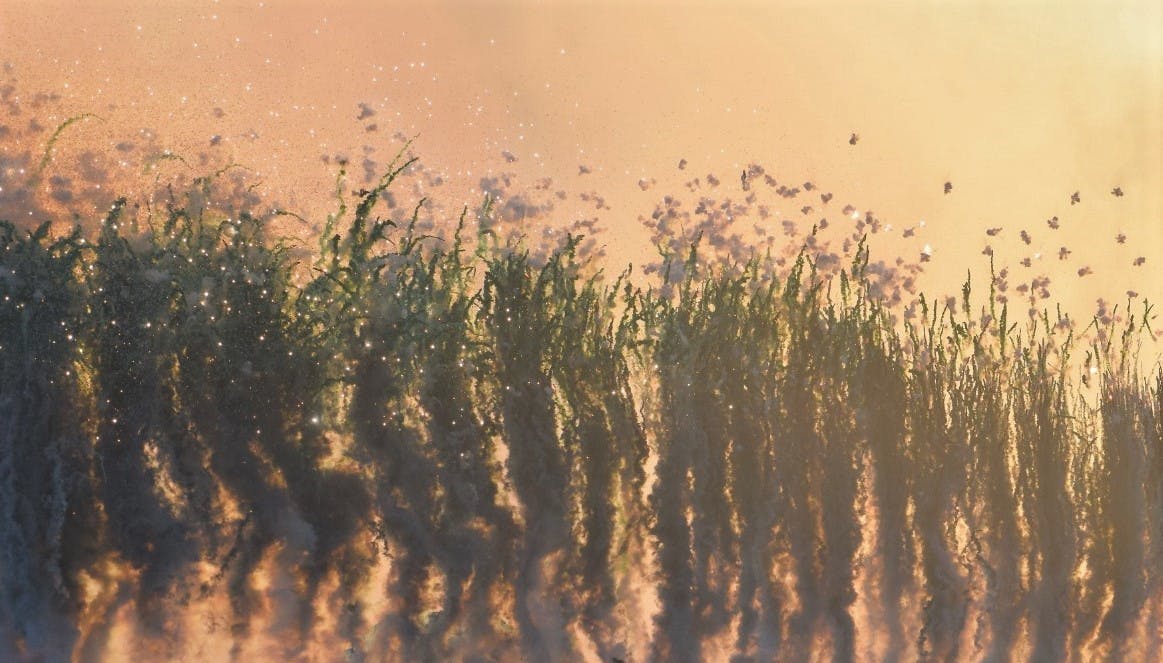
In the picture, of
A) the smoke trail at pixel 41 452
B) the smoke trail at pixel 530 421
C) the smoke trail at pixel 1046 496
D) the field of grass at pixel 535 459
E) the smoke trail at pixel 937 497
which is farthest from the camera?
the smoke trail at pixel 1046 496

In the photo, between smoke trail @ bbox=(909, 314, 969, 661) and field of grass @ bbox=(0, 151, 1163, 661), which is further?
smoke trail @ bbox=(909, 314, 969, 661)

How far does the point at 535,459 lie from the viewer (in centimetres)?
1103

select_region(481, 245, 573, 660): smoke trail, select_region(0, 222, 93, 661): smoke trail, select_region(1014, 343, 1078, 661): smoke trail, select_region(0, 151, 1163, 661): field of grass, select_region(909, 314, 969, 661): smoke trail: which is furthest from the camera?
select_region(1014, 343, 1078, 661): smoke trail

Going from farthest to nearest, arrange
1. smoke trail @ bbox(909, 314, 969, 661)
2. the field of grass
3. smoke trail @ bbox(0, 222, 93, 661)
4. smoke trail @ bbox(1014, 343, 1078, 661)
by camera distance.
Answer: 1. smoke trail @ bbox(1014, 343, 1078, 661)
2. smoke trail @ bbox(909, 314, 969, 661)
3. the field of grass
4. smoke trail @ bbox(0, 222, 93, 661)

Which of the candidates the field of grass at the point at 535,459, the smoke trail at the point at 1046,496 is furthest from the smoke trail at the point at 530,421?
the smoke trail at the point at 1046,496

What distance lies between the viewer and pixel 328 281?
10.8m

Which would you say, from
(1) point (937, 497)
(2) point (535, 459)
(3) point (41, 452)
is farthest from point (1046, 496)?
(3) point (41, 452)

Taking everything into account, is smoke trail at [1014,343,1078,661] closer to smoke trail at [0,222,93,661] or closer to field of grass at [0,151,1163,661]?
field of grass at [0,151,1163,661]

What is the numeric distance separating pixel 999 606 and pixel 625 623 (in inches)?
154

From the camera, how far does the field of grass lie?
10.2 meters

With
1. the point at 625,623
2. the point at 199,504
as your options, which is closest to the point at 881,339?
the point at 625,623

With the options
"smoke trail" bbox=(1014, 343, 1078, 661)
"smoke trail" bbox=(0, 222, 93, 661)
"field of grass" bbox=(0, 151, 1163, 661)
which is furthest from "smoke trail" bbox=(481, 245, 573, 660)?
"smoke trail" bbox=(1014, 343, 1078, 661)

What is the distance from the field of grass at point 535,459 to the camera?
10195 millimetres

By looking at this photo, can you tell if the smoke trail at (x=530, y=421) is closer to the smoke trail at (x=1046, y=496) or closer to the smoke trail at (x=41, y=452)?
the smoke trail at (x=41, y=452)
